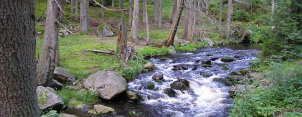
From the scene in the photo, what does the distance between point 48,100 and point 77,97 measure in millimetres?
1482

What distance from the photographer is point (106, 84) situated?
9805mm

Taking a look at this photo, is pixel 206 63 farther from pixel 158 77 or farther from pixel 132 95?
pixel 132 95

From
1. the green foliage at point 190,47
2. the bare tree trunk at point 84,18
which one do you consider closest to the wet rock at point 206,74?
the green foliage at point 190,47

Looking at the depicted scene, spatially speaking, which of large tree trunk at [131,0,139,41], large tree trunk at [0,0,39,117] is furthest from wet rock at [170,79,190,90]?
large tree trunk at [131,0,139,41]

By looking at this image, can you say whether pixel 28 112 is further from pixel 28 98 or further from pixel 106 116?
pixel 106 116

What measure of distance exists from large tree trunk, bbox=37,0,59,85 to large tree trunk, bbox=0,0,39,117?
270 inches

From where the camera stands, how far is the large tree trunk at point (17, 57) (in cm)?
276

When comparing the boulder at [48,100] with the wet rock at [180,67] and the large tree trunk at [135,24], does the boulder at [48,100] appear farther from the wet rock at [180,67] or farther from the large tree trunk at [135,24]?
the large tree trunk at [135,24]

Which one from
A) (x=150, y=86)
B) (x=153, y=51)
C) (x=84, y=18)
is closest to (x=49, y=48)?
(x=150, y=86)

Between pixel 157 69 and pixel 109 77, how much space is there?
13.7 feet

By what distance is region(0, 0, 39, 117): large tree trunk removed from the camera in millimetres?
2762

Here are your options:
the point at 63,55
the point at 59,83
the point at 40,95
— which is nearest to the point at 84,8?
the point at 63,55

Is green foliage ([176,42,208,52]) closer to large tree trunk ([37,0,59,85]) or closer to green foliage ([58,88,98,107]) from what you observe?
green foliage ([58,88,98,107])

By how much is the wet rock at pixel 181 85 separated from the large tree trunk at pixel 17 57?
8213 mm
